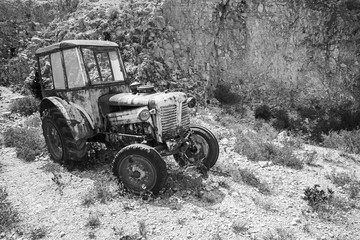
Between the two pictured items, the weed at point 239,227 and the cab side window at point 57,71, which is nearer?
the weed at point 239,227

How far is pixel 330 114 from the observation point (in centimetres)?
1257

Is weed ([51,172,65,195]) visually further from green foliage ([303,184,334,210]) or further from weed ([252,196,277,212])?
green foliage ([303,184,334,210])

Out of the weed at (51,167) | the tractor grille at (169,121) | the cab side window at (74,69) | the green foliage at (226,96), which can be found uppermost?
the cab side window at (74,69)

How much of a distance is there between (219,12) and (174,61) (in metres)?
3.23

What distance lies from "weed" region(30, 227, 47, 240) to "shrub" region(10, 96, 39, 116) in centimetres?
693

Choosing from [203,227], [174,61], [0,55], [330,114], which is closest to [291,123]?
[330,114]

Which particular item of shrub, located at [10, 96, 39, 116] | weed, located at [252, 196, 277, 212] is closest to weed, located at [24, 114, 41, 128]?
shrub, located at [10, 96, 39, 116]

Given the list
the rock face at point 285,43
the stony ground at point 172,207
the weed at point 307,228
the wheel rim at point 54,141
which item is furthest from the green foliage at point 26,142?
the rock face at point 285,43

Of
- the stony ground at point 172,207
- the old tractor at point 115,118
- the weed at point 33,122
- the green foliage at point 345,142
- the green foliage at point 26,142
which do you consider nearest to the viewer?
the stony ground at point 172,207

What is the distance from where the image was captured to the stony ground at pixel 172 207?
4191 mm

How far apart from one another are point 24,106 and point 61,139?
17.4ft

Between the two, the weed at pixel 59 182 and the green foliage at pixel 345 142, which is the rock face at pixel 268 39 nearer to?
the green foliage at pixel 345 142

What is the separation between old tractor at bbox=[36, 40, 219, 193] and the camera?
4973 millimetres

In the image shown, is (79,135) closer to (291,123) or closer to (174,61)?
(174,61)
